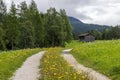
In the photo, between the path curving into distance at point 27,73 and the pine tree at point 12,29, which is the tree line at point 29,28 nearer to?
the pine tree at point 12,29

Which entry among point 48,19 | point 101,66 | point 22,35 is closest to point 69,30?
point 48,19

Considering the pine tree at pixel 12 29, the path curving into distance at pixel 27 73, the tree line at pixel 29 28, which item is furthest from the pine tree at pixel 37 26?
the path curving into distance at pixel 27 73

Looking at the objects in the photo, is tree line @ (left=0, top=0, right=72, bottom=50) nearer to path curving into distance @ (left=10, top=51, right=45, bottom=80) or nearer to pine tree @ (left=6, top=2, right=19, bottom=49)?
pine tree @ (left=6, top=2, right=19, bottom=49)

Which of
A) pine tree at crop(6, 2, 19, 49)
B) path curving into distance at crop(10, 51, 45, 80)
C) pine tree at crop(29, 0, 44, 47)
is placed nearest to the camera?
path curving into distance at crop(10, 51, 45, 80)

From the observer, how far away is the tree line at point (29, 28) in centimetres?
9125

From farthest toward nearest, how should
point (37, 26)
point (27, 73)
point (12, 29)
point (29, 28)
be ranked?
point (37, 26) → point (29, 28) → point (12, 29) → point (27, 73)

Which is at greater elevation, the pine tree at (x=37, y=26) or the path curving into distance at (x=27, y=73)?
Answer: the pine tree at (x=37, y=26)

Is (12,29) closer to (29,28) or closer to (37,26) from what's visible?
(29,28)

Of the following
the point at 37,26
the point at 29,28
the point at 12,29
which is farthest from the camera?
the point at 37,26

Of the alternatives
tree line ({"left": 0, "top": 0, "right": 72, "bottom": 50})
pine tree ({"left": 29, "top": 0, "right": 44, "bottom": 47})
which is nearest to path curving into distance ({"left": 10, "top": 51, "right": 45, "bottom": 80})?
tree line ({"left": 0, "top": 0, "right": 72, "bottom": 50})

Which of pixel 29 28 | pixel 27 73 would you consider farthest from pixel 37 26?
pixel 27 73

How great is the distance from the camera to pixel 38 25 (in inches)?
4067

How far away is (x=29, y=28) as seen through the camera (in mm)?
96625

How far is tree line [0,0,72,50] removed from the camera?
9125cm
